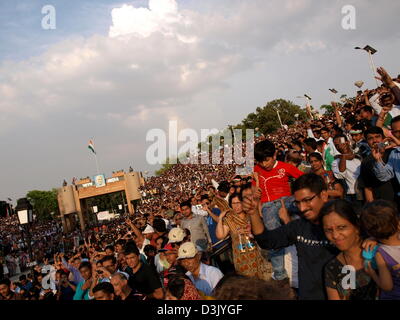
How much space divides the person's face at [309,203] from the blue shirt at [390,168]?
4.52 ft

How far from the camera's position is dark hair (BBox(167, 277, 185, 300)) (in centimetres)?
333

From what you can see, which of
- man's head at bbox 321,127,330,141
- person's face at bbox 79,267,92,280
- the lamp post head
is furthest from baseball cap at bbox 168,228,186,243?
the lamp post head

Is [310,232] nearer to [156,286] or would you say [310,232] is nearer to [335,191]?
[335,191]

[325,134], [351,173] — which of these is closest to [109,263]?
[351,173]

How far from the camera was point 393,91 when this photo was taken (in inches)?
218

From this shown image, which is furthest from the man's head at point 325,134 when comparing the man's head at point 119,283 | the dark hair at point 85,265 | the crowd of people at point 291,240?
the dark hair at point 85,265

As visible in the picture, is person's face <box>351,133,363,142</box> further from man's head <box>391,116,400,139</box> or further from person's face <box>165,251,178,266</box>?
person's face <box>165,251,178,266</box>

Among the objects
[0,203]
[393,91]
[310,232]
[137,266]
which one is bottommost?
[0,203]

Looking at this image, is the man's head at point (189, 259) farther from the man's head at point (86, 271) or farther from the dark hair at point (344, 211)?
the man's head at point (86, 271)

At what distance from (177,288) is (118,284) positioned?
1.91 m

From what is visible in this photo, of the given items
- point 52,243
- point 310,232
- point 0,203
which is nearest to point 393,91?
point 310,232

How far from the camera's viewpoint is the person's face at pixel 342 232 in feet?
8.16

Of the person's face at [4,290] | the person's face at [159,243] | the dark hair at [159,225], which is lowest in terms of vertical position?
the person's face at [4,290]

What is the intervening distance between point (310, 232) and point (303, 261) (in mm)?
248
